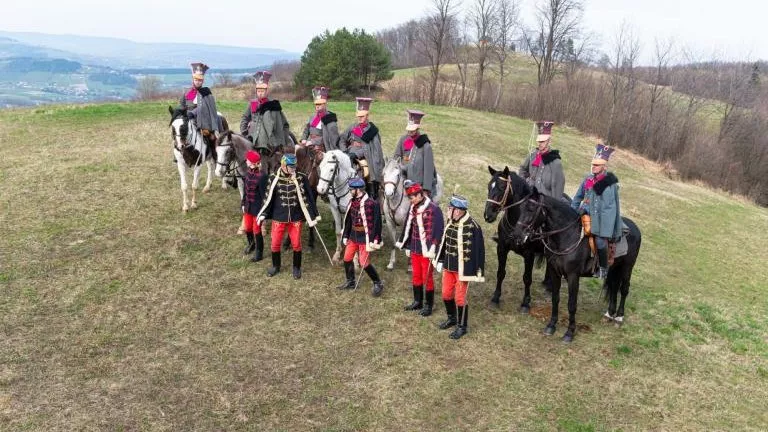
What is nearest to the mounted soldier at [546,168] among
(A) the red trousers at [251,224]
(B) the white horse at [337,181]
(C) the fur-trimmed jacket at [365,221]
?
(C) the fur-trimmed jacket at [365,221]

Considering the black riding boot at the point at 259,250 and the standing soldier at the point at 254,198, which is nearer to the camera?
the standing soldier at the point at 254,198

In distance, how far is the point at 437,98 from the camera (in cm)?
4288

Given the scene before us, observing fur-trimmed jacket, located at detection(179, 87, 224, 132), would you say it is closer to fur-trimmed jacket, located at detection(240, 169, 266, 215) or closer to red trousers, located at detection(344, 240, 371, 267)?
fur-trimmed jacket, located at detection(240, 169, 266, 215)

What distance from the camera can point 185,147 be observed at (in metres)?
11.8

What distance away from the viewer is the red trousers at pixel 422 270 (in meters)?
8.66

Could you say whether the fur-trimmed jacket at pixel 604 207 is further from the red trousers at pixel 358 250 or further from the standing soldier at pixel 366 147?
the standing soldier at pixel 366 147

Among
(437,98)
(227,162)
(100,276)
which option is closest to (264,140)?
(227,162)

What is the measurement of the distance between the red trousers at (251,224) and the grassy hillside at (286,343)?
2.14 ft

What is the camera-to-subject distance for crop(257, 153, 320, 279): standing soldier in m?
9.44

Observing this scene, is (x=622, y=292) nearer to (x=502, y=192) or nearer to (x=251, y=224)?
(x=502, y=192)

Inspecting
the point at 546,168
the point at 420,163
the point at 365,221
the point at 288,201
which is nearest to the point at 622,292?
the point at 546,168

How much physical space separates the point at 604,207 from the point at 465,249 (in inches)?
99.8

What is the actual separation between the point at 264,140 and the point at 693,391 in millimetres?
9696

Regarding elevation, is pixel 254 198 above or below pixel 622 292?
above
